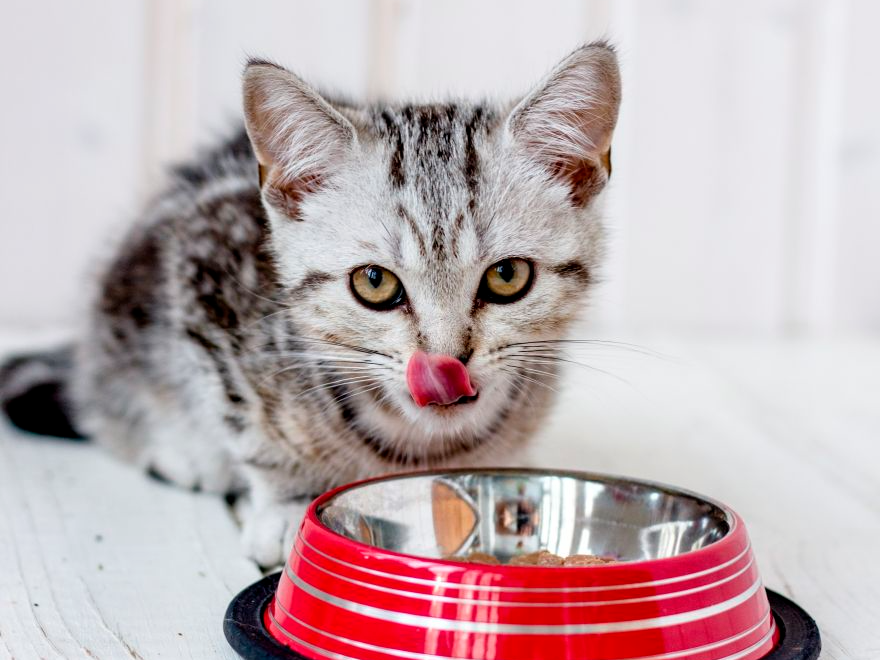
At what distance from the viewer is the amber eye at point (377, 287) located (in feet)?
3.29

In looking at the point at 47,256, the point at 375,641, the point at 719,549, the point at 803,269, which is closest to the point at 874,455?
the point at 719,549

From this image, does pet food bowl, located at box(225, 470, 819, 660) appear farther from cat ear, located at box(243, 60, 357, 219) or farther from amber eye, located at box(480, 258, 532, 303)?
cat ear, located at box(243, 60, 357, 219)

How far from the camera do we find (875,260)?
2957 mm

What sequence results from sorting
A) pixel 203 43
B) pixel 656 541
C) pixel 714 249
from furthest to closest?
pixel 714 249, pixel 203 43, pixel 656 541

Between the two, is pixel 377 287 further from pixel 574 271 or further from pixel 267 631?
pixel 267 631

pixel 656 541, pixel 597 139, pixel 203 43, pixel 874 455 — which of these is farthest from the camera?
pixel 203 43

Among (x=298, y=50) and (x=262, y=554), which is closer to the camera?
(x=262, y=554)

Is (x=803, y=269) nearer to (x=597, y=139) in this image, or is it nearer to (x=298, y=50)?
(x=298, y=50)

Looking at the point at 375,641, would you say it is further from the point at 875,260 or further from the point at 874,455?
the point at 875,260

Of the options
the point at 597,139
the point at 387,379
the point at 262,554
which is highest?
the point at 597,139

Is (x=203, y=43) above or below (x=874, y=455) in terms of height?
above

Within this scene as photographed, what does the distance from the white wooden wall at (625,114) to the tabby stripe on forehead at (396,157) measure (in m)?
1.36

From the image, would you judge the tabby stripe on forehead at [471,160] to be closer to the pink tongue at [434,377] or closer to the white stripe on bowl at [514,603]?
the pink tongue at [434,377]

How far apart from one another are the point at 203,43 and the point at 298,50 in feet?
0.80
